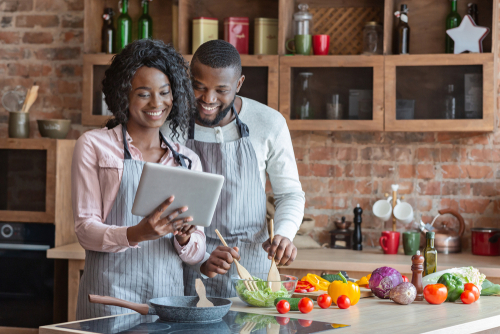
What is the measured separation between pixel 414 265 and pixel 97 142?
3.44 feet

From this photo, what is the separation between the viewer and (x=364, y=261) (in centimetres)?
308

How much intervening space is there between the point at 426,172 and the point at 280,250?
1927 millimetres

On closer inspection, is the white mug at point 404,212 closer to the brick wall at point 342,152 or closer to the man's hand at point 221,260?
the brick wall at point 342,152

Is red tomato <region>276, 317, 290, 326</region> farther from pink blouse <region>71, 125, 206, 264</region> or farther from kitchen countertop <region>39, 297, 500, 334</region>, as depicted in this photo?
pink blouse <region>71, 125, 206, 264</region>

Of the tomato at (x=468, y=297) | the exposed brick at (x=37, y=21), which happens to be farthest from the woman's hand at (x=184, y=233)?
the exposed brick at (x=37, y=21)

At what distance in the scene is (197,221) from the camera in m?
1.61

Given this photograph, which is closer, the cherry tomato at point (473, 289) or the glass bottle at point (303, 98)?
the cherry tomato at point (473, 289)

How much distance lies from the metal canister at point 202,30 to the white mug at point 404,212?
4.78 ft

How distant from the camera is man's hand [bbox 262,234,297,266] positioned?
1.93m

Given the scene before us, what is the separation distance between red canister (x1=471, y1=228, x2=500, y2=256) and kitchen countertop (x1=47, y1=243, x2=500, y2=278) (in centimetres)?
5

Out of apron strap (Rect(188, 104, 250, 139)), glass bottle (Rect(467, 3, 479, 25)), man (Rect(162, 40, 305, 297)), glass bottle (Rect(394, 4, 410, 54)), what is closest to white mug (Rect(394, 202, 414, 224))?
glass bottle (Rect(394, 4, 410, 54))

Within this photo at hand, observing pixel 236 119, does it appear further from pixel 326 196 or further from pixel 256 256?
pixel 326 196

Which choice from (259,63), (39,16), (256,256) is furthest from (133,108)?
(39,16)

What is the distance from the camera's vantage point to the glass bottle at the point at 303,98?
3369 millimetres
